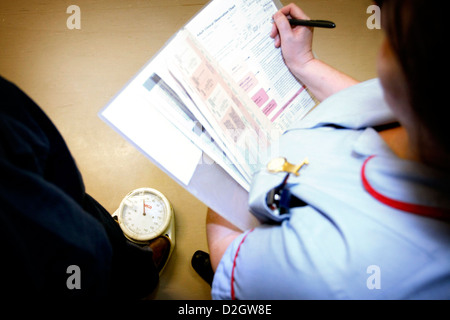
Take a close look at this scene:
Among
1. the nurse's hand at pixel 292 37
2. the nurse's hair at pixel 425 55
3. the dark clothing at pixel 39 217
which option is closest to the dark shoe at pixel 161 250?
the dark clothing at pixel 39 217

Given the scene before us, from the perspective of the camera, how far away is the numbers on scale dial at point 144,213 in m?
1.19

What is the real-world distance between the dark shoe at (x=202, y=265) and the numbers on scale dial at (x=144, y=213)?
214 mm

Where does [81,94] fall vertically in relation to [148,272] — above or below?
above

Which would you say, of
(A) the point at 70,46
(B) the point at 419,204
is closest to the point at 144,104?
(B) the point at 419,204

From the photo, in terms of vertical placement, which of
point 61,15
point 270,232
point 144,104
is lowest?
point 270,232

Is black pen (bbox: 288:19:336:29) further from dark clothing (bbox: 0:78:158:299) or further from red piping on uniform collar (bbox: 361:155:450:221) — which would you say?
dark clothing (bbox: 0:78:158:299)

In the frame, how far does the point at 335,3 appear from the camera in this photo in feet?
5.16

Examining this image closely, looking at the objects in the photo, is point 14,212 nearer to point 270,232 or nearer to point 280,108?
point 270,232

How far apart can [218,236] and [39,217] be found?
428mm

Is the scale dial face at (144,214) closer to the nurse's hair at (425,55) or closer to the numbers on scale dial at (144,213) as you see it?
the numbers on scale dial at (144,213)

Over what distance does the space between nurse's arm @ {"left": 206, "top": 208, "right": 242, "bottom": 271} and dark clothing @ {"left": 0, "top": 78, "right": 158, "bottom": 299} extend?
26cm

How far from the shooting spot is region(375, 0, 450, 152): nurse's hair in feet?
0.96

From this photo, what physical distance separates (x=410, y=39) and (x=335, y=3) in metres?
1.52

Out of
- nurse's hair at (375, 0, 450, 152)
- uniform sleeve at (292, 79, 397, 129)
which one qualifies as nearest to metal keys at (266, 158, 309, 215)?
uniform sleeve at (292, 79, 397, 129)
